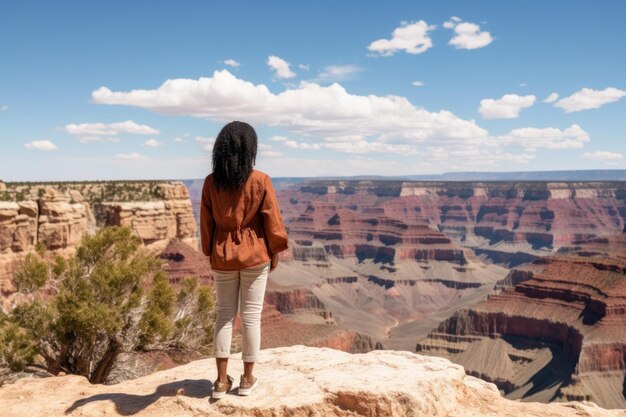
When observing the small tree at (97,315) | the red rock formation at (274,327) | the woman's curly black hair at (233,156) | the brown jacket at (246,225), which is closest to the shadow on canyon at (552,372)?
the red rock formation at (274,327)

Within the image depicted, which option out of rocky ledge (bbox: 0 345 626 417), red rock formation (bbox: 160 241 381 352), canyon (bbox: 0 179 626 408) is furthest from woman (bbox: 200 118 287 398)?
red rock formation (bbox: 160 241 381 352)

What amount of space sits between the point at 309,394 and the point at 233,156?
313 centimetres

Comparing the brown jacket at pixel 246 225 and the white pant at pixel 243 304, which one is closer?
the brown jacket at pixel 246 225

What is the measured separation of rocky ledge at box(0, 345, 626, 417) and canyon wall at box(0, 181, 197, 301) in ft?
51.6

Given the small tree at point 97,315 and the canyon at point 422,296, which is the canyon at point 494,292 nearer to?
the canyon at point 422,296

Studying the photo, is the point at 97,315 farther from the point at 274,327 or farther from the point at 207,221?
the point at 274,327

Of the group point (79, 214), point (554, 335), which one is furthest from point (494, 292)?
point (79, 214)

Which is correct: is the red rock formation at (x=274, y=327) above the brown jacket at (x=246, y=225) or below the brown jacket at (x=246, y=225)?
below

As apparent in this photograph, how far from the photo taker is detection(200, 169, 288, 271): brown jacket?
6.27 metres

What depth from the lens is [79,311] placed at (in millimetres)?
11039

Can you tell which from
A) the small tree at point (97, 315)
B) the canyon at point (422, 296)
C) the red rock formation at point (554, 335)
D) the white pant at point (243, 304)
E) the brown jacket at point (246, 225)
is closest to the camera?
the brown jacket at point (246, 225)

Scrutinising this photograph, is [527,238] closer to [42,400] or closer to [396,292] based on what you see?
[396,292]

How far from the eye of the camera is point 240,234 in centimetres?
636

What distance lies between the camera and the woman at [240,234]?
6.32 metres
